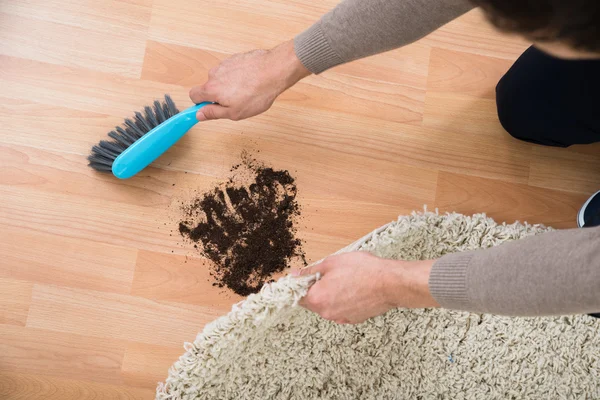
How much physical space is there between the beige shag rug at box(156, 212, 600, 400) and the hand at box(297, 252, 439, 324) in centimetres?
12

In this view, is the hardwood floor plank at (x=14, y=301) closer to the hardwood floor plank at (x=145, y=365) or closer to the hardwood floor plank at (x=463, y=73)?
the hardwood floor plank at (x=145, y=365)

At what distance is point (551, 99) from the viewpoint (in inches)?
31.7

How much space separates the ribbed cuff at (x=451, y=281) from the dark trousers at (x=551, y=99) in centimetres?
32

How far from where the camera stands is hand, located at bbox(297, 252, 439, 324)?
2.27ft

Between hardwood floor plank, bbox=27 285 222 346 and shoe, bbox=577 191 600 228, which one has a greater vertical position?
shoe, bbox=577 191 600 228

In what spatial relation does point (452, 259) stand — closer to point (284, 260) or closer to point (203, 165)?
point (284, 260)

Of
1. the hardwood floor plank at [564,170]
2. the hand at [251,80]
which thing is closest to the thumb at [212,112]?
the hand at [251,80]

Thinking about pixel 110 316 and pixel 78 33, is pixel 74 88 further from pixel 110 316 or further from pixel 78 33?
pixel 110 316

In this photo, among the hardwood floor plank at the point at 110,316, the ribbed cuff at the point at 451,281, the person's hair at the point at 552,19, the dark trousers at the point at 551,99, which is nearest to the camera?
the person's hair at the point at 552,19

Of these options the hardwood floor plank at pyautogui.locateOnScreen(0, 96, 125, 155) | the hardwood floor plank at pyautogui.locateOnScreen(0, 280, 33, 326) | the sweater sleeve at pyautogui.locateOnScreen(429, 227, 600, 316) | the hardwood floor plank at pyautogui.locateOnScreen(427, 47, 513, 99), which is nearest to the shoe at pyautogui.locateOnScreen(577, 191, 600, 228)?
the hardwood floor plank at pyautogui.locateOnScreen(427, 47, 513, 99)

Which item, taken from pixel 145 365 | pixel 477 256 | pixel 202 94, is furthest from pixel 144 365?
pixel 477 256

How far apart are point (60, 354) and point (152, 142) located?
1.27 feet

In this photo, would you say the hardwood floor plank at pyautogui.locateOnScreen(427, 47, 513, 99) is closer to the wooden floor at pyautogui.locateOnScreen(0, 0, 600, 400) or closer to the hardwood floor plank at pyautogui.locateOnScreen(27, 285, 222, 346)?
the wooden floor at pyautogui.locateOnScreen(0, 0, 600, 400)

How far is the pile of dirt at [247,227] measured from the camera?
0.88 metres
